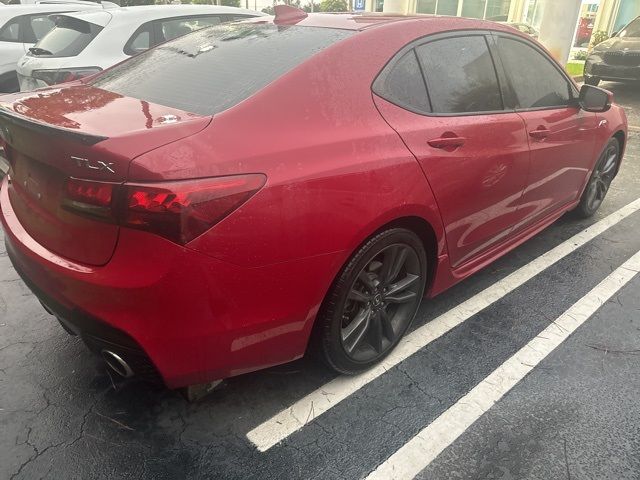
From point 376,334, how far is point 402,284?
0.28 metres

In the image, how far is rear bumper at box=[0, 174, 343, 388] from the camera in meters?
1.66

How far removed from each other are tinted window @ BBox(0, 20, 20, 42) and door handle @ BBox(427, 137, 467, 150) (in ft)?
23.4

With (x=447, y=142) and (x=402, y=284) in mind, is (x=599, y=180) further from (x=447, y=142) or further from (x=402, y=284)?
(x=402, y=284)

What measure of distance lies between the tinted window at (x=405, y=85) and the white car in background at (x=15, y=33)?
6084mm

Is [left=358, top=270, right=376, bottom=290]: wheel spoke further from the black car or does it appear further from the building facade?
the building facade

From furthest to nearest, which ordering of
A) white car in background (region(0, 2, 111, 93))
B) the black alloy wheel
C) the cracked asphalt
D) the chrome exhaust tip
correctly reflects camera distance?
1. white car in background (region(0, 2, 111, 93))
2. the black alloy wheel
3. the cracked asphalt
4. the chrome exhaust tip

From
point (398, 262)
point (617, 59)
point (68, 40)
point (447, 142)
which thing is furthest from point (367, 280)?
point (617, 59)

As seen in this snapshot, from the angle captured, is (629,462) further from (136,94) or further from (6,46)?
(6,46)

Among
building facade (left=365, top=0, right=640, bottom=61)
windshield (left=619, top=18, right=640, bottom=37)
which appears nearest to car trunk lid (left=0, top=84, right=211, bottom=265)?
windshield (left=619, top=18, right=640, bottom=37)

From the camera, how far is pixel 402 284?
2.50 meters

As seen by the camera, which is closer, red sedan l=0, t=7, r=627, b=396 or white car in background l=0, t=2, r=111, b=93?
red sedan l=0, t=7, r=627, b=396

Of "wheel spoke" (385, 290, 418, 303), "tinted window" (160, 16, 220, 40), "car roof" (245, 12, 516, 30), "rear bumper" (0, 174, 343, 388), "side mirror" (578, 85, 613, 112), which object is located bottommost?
"wheel spoke" (385, 290, 418, 303)

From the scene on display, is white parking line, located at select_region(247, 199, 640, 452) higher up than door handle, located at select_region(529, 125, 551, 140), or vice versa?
door handle, located at select_region(529, 125, 551, 140)

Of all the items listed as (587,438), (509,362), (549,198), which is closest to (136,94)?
(509,362)
